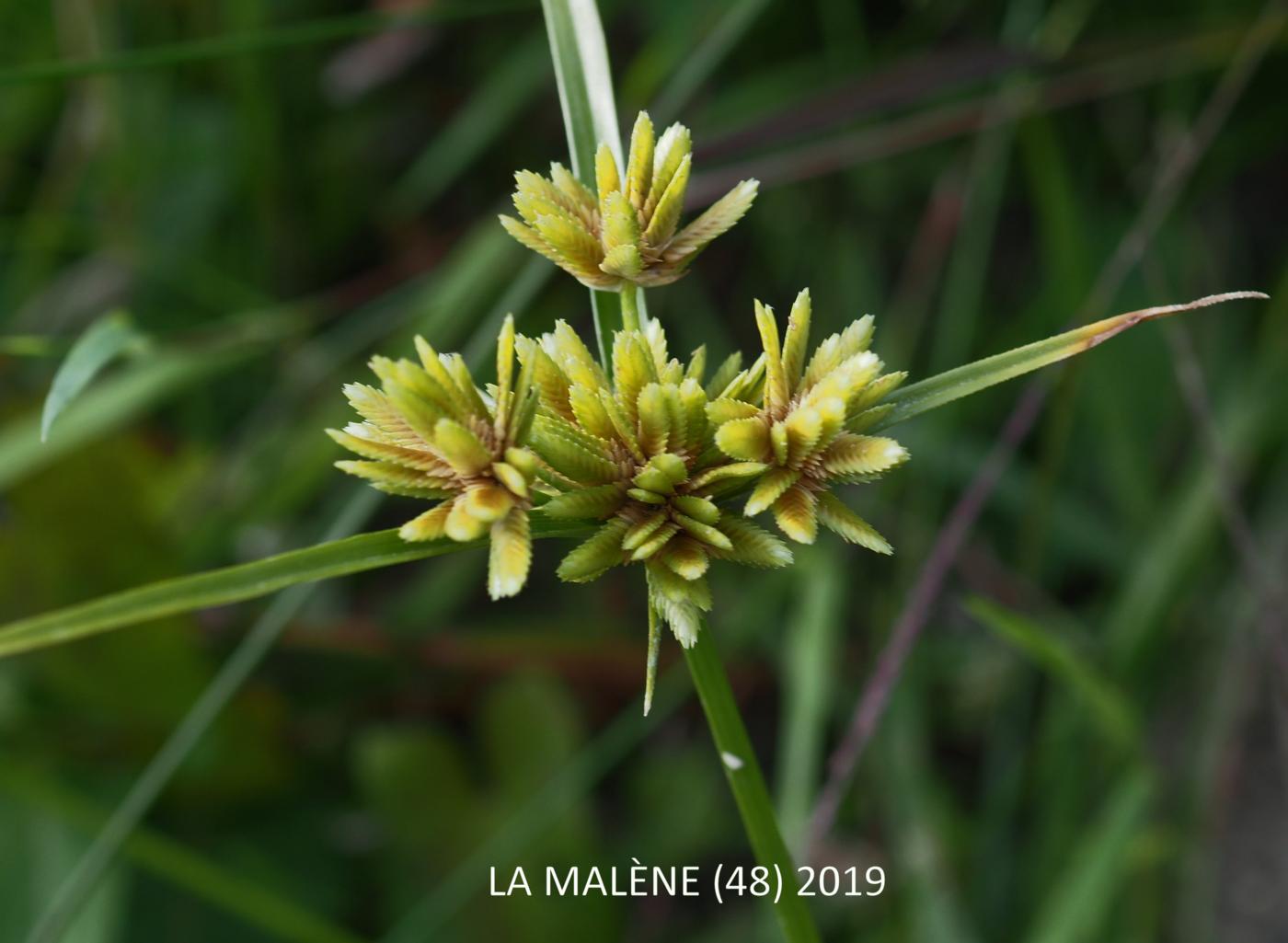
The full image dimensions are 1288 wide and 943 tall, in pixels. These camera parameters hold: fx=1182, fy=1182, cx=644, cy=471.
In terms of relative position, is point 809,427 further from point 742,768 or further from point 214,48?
point 214,48

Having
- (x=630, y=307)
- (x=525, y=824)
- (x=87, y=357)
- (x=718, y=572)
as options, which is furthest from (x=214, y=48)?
(x=718, y=572)

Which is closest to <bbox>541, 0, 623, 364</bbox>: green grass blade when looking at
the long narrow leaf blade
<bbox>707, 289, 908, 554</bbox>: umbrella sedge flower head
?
the long narrow leaf blade

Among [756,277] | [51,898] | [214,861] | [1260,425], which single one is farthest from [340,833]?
[1260,425]

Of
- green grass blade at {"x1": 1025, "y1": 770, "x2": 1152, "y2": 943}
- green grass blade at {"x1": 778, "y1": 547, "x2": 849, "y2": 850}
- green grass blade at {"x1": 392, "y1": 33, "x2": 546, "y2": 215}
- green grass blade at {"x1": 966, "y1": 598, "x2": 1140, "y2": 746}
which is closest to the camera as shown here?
green grass blade at {"x1": 966, "y1": 598, "x2": 1140, "y2": 746}

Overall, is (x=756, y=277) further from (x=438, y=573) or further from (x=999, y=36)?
(x=438, y=573)

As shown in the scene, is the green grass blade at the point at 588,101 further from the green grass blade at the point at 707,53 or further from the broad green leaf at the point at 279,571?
the green grass blade at the point at 707,53

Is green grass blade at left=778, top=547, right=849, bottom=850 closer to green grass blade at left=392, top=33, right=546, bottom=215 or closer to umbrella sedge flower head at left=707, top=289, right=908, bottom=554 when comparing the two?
umbrella sedge flower head at left=707, top=289, right=908, bottom=554
